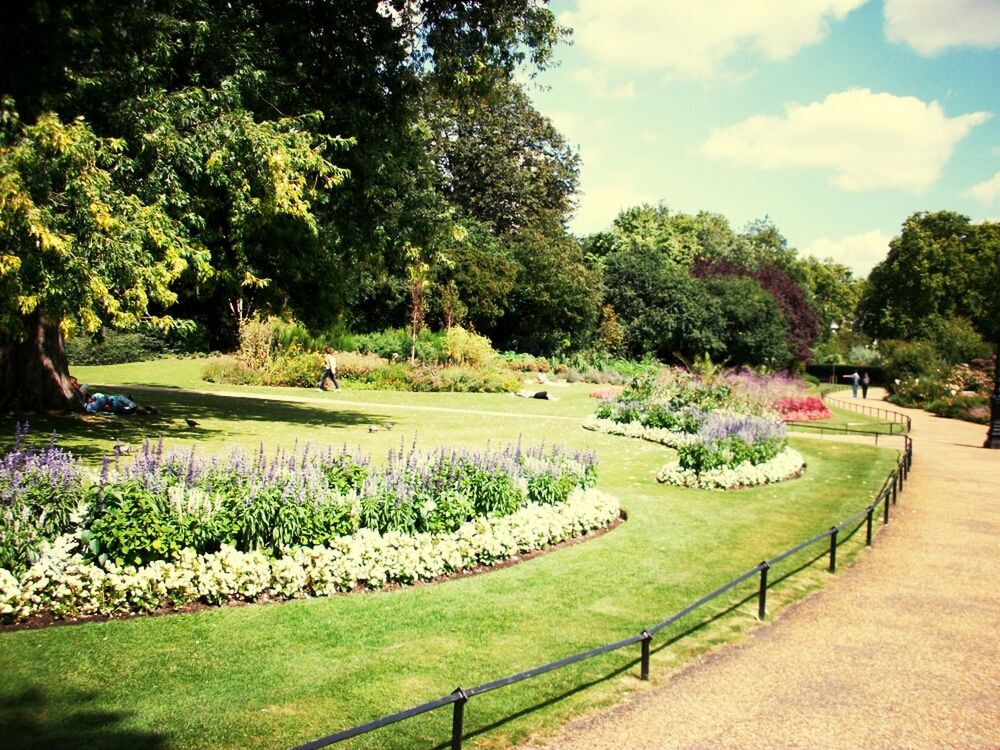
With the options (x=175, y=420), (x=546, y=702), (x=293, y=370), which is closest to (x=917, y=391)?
(x=293, y=370)

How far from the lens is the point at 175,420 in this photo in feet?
51.4

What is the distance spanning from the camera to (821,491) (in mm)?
14141

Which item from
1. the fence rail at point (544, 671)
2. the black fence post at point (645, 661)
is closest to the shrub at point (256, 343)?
the fence rail at point (544, 671)

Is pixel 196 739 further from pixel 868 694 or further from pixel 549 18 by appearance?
pixel 549 18

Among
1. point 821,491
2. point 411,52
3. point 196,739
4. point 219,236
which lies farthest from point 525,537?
point 411,52

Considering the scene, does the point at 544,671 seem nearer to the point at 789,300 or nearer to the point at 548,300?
the point at 548,300

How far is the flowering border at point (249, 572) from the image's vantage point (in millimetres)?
6059

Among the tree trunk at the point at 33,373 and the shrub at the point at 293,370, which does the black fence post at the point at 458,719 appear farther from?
the shrub at the point at 293,370

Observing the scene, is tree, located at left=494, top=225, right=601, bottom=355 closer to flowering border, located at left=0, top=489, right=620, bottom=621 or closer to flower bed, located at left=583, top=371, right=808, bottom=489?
flower bed, located at left=583, top=371, right=808, bottom=489

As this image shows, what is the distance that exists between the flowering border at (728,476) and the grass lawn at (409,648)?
155cm

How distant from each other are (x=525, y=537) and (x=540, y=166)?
47.4m

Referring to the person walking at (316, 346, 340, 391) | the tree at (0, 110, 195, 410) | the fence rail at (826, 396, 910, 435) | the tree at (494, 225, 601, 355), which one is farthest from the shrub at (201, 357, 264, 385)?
the fence rail at (826, 396, 910, 435)

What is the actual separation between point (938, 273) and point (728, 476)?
68444 mm

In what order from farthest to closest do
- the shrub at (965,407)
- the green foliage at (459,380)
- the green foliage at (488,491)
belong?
the shrub at (965,407) < the green foliage at (459,380) < the green foliage at (488,491)
